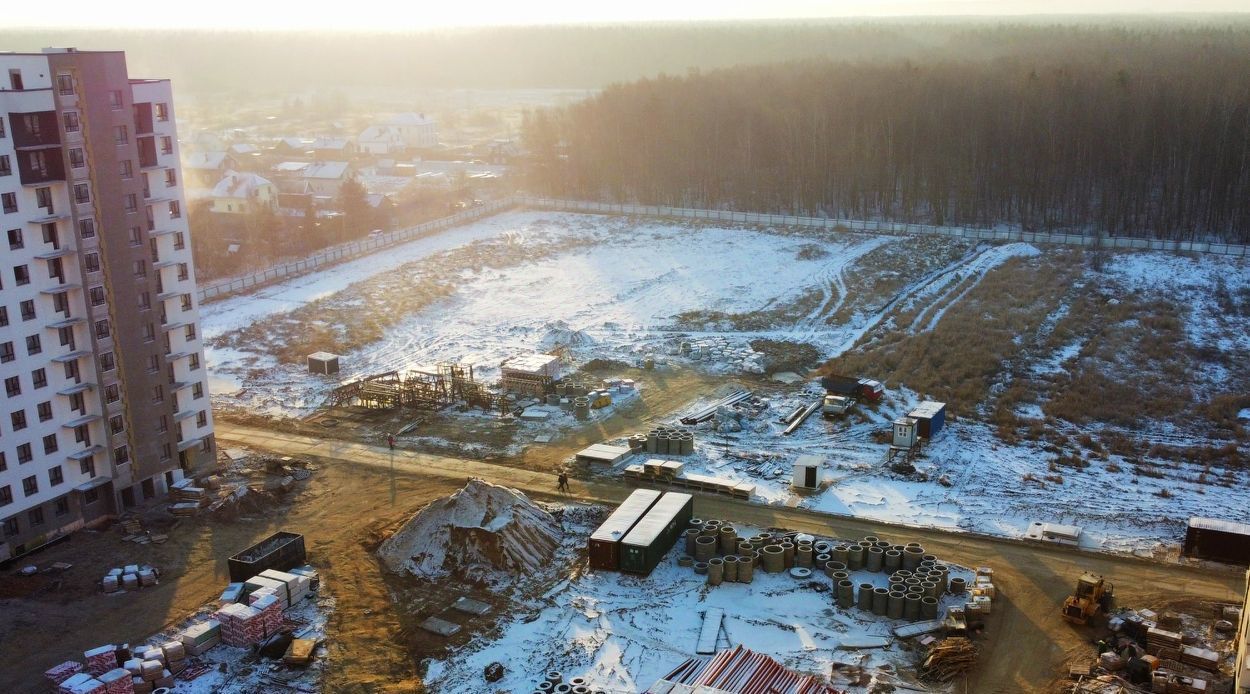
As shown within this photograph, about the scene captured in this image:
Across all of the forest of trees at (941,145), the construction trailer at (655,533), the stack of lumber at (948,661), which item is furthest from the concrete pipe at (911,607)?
the forest of trees at (941,145)

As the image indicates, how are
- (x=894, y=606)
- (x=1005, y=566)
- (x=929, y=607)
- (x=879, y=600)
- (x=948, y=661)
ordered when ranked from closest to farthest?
(x=948, y=661) → (x=929, y=607) → (x=894, y=606) → (x=879, y=600) → (x=1005, y=566)

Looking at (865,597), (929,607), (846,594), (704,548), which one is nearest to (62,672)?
(704,548)

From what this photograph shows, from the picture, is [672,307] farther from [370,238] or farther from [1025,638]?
[1025,638]

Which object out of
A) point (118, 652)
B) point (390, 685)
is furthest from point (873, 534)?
point (118, 652)

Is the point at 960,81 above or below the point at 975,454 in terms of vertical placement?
above

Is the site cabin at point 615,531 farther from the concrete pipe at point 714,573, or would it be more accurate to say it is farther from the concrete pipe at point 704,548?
the concrete pipe at point 714,573

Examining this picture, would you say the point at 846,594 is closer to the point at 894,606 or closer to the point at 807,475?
the point at 894,606
